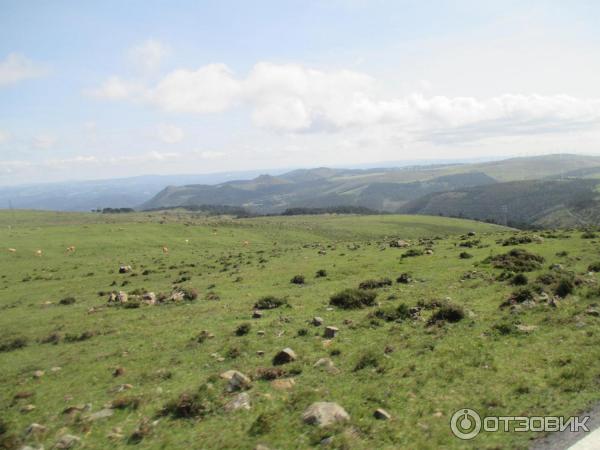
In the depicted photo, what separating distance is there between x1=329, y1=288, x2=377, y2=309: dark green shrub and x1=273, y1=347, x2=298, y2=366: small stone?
7247 millimetres

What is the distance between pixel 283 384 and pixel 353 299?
9587 millimetres

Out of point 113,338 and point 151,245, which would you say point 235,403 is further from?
point 151,245

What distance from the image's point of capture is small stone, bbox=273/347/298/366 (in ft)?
45.8

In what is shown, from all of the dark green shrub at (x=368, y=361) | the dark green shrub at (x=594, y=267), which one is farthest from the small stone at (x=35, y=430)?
the dark green shrub at (x=594, y=267)

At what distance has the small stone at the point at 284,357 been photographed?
14.0 m

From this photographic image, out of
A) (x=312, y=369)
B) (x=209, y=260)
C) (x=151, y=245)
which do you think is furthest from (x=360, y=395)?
(x=151, y=245)

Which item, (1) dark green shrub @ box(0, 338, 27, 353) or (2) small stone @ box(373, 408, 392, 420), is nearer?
(2) small stone @ box(373, 408, 392, 420)

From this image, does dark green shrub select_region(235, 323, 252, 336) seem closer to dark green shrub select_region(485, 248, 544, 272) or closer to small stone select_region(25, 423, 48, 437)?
small stone select_region(25, 423, 48, 437)

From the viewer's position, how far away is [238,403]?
1115 centimetres

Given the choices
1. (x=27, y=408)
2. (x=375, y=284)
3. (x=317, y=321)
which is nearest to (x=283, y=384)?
(x=317, y=321)

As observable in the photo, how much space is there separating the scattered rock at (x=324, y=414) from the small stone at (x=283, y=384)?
1.66 metres

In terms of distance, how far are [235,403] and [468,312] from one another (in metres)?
11.8

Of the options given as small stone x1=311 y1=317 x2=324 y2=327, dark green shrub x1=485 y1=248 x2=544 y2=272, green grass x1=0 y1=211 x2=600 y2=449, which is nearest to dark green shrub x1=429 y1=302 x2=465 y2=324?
green grass x1=0 y1=211 x2=600 y2=449

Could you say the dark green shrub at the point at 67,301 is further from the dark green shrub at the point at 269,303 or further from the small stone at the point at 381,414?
the small stone at the point at 381,414
